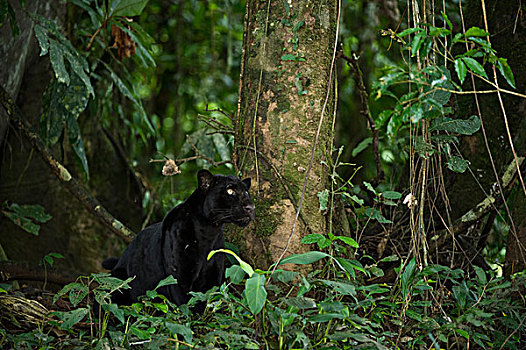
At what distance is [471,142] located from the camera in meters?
2.98

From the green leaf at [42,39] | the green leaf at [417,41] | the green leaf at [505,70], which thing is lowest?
the green leaf at [505,70]

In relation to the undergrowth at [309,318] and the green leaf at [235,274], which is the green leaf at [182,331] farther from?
the green leaf at [235,274]

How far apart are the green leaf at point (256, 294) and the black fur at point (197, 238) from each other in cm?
67

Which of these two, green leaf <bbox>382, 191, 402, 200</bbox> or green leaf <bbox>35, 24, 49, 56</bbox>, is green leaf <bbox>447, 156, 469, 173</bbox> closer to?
green leaf <bbox>382, 191, 402, 200</bbox>

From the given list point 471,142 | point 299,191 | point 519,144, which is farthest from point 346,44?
point 299,191

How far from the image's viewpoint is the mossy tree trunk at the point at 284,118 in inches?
87.1

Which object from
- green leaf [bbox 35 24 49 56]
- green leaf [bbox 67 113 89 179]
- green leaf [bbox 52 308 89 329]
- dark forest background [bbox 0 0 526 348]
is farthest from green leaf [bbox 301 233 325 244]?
green leaf [bbox 67 113 89 179]

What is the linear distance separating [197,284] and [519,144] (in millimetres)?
1561

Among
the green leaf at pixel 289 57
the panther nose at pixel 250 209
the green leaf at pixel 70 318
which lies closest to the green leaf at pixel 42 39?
the green leaf at pixel 289 57

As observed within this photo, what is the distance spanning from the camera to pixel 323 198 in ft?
7.23

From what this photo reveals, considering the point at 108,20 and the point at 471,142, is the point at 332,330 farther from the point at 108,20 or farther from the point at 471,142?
the point at 108,20

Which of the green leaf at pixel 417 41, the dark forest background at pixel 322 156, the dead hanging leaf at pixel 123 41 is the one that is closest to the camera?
the green leaf at pixel 417 41

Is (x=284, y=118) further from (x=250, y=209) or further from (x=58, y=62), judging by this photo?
(x=58, y=62)

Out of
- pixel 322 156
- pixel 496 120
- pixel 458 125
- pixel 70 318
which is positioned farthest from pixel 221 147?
pixel 70 318
